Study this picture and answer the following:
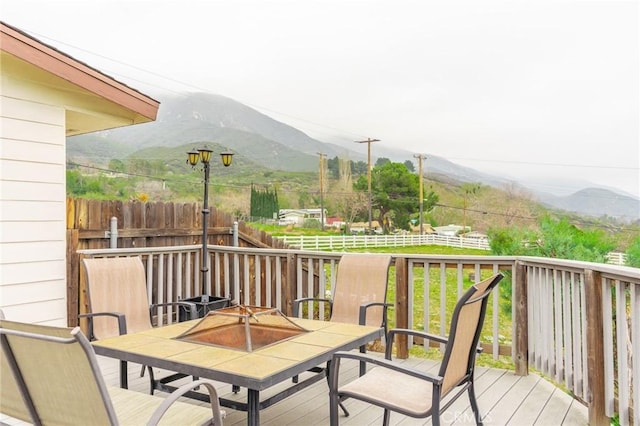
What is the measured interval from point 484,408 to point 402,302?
4.21 ft

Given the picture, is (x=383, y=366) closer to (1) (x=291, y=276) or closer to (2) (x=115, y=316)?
(2) (x=115, y=316)

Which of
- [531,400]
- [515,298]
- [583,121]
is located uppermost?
[583,121]

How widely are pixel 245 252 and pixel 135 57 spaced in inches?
1305

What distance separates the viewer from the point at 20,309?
3.67m

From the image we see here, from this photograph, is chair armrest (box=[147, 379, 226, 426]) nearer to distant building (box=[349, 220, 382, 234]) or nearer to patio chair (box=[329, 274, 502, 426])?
patio chair (box=[329, 274, 502, 426])

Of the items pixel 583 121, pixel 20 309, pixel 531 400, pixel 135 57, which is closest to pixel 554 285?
pixel 531 400

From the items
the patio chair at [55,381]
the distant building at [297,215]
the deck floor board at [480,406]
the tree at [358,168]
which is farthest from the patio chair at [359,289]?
the tree at [358,168]

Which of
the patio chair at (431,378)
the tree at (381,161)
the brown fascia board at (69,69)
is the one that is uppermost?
the tree at (381,161)

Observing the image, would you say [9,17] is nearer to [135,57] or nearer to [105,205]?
[135,57]

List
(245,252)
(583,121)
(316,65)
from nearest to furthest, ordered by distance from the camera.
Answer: (245,252) < (583,121) < (316,65)

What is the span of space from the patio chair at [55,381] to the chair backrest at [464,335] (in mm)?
1053

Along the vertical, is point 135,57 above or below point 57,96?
above

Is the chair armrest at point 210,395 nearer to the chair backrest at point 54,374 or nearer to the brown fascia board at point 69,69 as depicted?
the chair backrest at point 54,374

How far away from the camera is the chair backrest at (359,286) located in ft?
12.9
